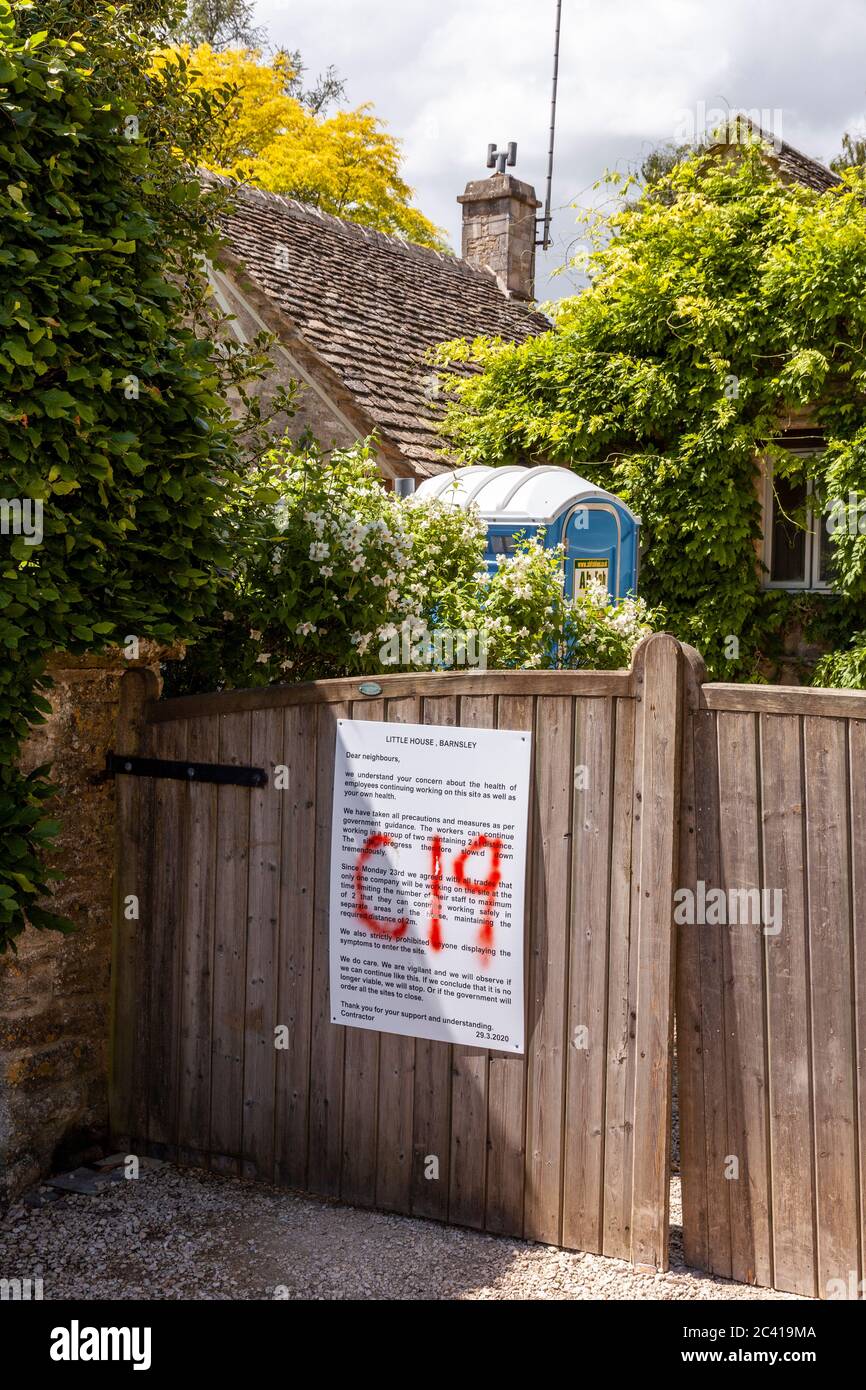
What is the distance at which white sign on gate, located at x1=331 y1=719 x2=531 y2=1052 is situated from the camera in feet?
13.3

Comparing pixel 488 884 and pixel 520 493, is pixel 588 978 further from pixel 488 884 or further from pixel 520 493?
pixel 520 493

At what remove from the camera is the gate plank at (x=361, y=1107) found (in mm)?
4312

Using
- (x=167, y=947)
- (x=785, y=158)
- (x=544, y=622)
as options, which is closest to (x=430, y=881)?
(x=167, y=947)

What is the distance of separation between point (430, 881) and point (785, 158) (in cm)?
1071

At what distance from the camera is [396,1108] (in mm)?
4266

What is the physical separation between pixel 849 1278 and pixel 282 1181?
1.98 metres

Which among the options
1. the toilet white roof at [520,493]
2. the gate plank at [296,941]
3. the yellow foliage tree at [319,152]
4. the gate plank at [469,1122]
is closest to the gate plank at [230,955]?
the gate plank at [296,941]

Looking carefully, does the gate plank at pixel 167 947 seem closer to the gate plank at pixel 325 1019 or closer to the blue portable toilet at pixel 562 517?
the gate plank at pixel 325 1019

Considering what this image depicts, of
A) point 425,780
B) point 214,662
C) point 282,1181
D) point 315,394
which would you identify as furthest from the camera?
point 315,394

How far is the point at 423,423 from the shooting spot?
36.4ft

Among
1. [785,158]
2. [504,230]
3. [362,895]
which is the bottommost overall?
[362,895]

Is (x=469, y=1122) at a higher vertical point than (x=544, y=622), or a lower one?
lower

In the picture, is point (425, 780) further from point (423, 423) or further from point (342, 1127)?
point (423, 423)

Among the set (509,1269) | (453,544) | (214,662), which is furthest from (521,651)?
(509,1269)
